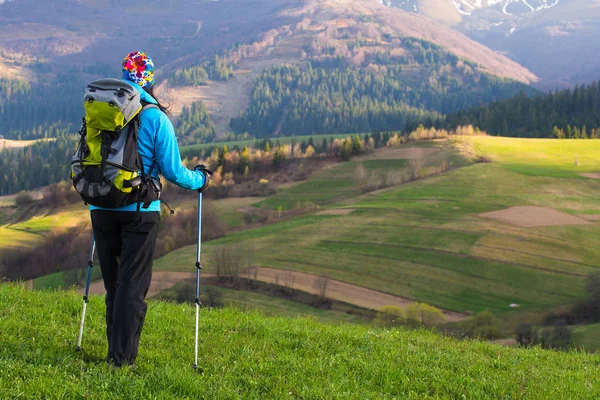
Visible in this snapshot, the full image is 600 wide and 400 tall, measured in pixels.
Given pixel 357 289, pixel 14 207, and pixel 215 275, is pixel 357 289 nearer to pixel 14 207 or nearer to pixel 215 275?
pixel 215 275

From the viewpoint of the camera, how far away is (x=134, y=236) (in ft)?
23.3

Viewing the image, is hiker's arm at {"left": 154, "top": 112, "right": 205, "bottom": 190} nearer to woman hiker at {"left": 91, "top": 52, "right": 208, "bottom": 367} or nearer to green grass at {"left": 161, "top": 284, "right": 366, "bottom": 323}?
woman hiker at {"left": 91, "top": 52, "right": 208, "bottom": 367}

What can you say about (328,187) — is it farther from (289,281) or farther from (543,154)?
(289,281)

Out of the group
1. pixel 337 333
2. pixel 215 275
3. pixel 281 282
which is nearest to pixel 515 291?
pixel 281 282

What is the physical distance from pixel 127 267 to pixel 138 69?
2.56 metres

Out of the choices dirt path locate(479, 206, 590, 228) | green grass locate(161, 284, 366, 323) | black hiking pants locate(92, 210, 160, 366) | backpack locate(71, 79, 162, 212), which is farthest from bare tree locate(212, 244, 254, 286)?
backpack locate(71, 79, 162, 212)

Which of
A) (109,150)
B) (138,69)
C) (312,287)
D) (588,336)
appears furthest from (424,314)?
(109,150)

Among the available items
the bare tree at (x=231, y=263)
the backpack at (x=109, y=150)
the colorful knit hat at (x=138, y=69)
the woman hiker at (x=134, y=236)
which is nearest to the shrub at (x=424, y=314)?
the bare tree at (x=231, y=263)

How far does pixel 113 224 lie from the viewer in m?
7.11

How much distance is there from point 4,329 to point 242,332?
11.4 ft

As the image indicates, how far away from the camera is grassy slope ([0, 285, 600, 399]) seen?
6.29 metres

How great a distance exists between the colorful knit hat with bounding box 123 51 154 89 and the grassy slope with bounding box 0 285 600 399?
3.56m

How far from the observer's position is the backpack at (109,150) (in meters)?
6.71

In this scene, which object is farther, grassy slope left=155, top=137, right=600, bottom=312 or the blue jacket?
grassy slope left=155, top=137, right=600, bottom=312
